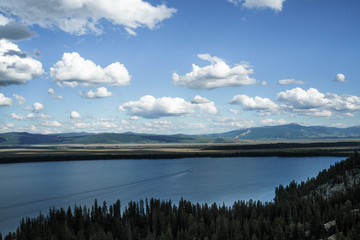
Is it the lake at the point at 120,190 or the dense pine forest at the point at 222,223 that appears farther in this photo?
the lake at the point at 120,190

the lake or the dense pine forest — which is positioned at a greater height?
the dense pine forest

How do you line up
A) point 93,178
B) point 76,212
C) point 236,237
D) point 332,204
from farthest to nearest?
point 93,178 → point 76,212 → point 332,204 → point 236,237

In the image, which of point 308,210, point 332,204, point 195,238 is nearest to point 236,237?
point 195,238

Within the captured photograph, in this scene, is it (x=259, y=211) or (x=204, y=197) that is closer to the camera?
(x=259, y=211)

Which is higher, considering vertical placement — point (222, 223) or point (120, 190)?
point (222, 223)

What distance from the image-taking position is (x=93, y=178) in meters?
141

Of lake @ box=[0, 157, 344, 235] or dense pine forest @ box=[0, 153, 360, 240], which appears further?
lake @ box=[0, 157, 344, 235]

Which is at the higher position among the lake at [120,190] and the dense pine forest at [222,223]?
the dense pine forest at [222,223]

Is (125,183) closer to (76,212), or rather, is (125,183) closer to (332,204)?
(76,212)

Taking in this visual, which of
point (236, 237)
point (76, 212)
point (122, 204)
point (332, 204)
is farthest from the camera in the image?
point (122, 204)

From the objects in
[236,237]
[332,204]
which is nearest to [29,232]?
[236,237]

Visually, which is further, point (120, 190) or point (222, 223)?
point (120, 190)

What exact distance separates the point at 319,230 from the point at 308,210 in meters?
7.25

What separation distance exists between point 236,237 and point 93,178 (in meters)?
105
